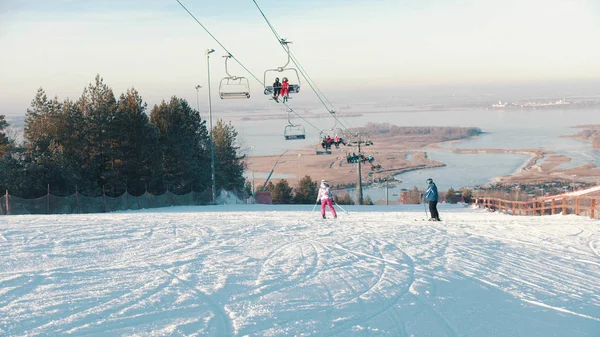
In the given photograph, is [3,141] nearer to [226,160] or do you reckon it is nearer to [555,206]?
[226,160]

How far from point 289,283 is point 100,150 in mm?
34124

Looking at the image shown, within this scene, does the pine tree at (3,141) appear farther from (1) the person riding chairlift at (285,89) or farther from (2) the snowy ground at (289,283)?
(1) the person riding chairlift at (285,89)

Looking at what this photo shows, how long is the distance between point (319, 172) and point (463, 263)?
8548cm

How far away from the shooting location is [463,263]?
11.9 meters

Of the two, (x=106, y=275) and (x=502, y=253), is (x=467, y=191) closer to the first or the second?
(x=502, y=253)

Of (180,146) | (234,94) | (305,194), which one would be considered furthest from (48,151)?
(305,194)

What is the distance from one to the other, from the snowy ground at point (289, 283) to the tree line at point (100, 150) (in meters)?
20.2

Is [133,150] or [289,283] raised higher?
[133,150]

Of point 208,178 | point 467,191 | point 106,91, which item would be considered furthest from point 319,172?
point 106,91

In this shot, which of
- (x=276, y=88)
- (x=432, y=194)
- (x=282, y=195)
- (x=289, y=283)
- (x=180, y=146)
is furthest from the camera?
(x=282, y=195)

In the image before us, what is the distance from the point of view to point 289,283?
9.59m

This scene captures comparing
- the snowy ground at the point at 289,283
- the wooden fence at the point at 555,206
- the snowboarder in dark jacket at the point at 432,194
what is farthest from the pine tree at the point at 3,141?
the wooden fence at the point at 555,206

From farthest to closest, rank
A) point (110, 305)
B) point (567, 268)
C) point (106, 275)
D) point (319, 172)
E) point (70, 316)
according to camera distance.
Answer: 1. point (319, 172)
2. point (567, 268)
3. point (106, 275)
4. point (110, 305)
5. point (70, 316)

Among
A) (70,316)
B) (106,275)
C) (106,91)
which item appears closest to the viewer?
(70,316)
